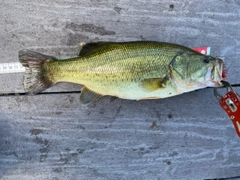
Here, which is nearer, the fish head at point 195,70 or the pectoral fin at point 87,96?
the fish head at point 195,70

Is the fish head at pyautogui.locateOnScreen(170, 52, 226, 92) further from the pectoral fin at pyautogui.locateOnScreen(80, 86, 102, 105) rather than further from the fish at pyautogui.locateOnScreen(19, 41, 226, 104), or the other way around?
the pectoral fin at pyautogui.locateOnScreen(80, 86, 102, 105)

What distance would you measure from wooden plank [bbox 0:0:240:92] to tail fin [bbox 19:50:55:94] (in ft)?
0.51

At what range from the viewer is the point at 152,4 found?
5.90 feet

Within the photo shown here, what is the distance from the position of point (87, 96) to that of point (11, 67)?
599 mm

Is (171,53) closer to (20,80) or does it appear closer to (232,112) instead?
(232,112)

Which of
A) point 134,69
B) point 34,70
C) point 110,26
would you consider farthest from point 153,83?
point 34,70

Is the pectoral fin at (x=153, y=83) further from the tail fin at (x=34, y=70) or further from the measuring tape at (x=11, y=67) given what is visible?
the measuring tape at (x=11, y=67)

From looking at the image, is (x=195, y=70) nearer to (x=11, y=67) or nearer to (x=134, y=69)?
(x=134, y=69)

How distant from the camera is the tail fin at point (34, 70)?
5.21 ft

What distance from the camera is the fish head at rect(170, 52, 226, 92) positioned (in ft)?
4.96

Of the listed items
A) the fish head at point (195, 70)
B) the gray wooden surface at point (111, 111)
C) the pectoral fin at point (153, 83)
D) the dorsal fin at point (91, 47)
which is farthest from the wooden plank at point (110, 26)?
the pectoral fin at point (153, 83)

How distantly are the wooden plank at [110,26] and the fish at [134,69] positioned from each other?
0.20 m

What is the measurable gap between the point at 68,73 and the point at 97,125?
480 mm

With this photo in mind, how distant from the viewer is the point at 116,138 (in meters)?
1.83
